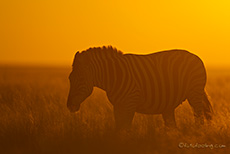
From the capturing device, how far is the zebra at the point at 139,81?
7.02m

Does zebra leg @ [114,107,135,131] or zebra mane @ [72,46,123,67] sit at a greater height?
zebra mane @ [72,46,123,67]

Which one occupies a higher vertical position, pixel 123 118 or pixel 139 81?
pixel 139 81

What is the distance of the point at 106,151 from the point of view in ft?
20.6

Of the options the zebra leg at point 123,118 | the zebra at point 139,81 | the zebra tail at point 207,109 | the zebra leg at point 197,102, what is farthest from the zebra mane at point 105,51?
the zebra tail at point 207,109

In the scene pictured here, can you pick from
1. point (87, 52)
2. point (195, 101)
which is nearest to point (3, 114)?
point (87, 52)

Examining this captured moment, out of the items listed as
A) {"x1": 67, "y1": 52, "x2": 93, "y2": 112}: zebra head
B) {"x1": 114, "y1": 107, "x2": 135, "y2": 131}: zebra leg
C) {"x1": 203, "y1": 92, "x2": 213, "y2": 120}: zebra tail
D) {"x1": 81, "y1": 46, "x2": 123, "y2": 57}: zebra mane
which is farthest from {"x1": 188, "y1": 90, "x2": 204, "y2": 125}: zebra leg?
{"x1": 67, "y1": 52, "x2": 93, "y2": 112}: zebra head

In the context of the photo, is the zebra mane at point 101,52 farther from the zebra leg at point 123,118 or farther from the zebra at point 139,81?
the zebra leg at point 123,118

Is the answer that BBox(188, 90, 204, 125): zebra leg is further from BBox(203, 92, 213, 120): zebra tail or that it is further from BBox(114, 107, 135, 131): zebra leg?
BBox(114, 107, 135, 131): zebra leg

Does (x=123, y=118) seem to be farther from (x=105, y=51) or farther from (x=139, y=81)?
(x=105, y=51)

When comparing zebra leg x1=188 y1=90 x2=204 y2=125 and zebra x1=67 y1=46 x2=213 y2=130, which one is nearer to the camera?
zebra x1=67 y1=46 x2=213 y2=130

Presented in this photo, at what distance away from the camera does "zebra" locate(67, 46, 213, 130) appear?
23.0 feet

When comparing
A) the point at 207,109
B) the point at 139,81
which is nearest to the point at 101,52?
the point at 139,81

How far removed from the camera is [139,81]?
7.26 meters

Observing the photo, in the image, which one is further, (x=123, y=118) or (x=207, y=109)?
(x=207, y=109)
